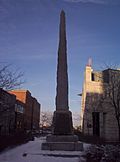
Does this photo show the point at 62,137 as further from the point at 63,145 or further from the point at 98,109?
the point at 98,109

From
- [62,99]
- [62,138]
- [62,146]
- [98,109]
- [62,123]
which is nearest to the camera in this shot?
[62,146]

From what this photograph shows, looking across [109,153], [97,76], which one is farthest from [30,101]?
[109,153]

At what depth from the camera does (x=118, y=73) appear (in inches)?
2272

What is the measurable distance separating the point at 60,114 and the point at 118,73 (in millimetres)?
40958

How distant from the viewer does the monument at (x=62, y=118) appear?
17.4 meters

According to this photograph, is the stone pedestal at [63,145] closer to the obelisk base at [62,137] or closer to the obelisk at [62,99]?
the obelisk base at [62,137]

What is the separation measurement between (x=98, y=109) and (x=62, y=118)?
126 feet

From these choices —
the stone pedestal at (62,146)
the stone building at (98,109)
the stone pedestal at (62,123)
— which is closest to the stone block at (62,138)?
the stone pedestal at (62,123)

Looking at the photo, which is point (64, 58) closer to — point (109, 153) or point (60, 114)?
point (60, 114)

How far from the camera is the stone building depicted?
55.2 meters

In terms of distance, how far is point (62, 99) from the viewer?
19234 millimetres

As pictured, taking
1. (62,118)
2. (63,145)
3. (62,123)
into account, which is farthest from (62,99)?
(63,145)

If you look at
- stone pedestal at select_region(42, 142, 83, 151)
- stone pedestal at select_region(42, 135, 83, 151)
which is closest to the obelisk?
stone pedestal at select_region(42, 135, 83, 151)

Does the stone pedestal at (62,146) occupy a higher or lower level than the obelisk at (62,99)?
lower
